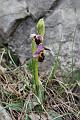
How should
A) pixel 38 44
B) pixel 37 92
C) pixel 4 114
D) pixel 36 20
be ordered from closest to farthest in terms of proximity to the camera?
pixel 4 114, pixel 38 44, pixel 37 92, pixel 36 20

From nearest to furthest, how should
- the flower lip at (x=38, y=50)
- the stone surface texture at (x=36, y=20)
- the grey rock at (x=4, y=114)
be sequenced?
the grey rock at (x=4, y=114)
the flower lip at (x=38, y=50)
the stone surface texture at (x=36, y=20)

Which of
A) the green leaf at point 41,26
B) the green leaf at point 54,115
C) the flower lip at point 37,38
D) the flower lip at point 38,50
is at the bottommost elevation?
the green leaf at point 54,115

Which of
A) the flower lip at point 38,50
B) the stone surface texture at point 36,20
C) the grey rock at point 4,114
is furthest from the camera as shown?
the stone surface texture at point 36,20

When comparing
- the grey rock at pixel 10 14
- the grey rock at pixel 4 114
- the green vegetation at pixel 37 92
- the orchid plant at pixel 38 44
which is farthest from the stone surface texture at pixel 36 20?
the grey rock at pixel 4 114

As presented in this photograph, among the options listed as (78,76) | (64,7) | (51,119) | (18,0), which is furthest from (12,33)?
(51,119)

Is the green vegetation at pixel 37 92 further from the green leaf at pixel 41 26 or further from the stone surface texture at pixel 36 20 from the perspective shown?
the stone surface texture at pixel 36 20

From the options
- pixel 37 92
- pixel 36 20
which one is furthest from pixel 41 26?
pixel 36 20

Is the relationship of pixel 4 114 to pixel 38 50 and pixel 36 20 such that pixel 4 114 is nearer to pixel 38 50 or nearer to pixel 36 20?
pixel 38 50

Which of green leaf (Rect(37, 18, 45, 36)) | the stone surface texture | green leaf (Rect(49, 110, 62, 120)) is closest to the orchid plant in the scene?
green leaf (Rect(37, 18, 45, 36))
